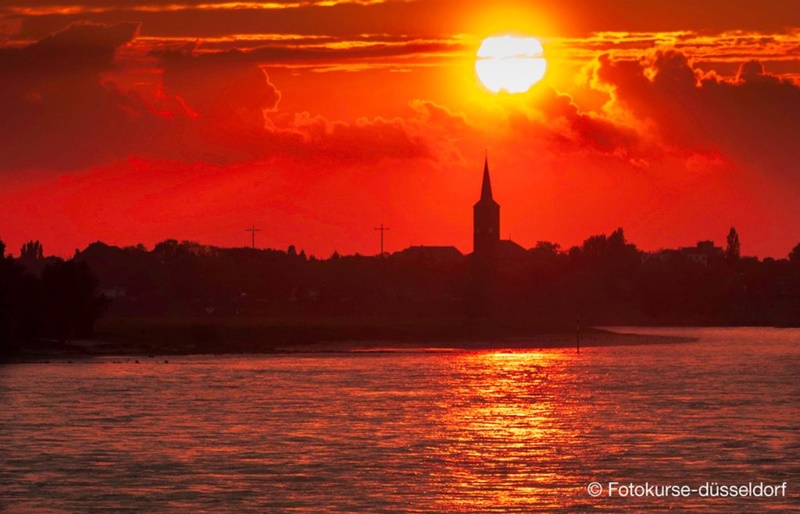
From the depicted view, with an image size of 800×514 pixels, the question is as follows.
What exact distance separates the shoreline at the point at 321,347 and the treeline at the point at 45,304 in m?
1.56

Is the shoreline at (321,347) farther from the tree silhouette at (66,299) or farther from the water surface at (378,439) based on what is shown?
the water surface at (378,439)

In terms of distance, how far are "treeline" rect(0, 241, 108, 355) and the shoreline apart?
1.56m

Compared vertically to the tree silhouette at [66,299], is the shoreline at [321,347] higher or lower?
lower

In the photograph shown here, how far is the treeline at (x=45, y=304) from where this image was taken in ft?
378

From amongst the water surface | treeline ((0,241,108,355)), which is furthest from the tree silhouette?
the water surface

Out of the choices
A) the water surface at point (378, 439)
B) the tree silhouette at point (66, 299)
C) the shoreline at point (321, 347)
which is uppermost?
the tree silhouette at point (66, 299)

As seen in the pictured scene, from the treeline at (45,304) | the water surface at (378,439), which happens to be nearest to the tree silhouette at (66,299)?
the treeline at (45,304)

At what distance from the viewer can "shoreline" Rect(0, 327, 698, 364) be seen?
119m

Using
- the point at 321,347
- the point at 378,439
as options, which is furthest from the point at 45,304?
the point at 378,439

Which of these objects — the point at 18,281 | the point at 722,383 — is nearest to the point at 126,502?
the point at 722,383

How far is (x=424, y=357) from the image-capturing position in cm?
13675

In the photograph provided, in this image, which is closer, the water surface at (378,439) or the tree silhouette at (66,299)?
the water surface at (378,439)

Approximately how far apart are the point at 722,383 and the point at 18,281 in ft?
177

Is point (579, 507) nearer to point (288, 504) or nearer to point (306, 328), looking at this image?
point (288, 504)
